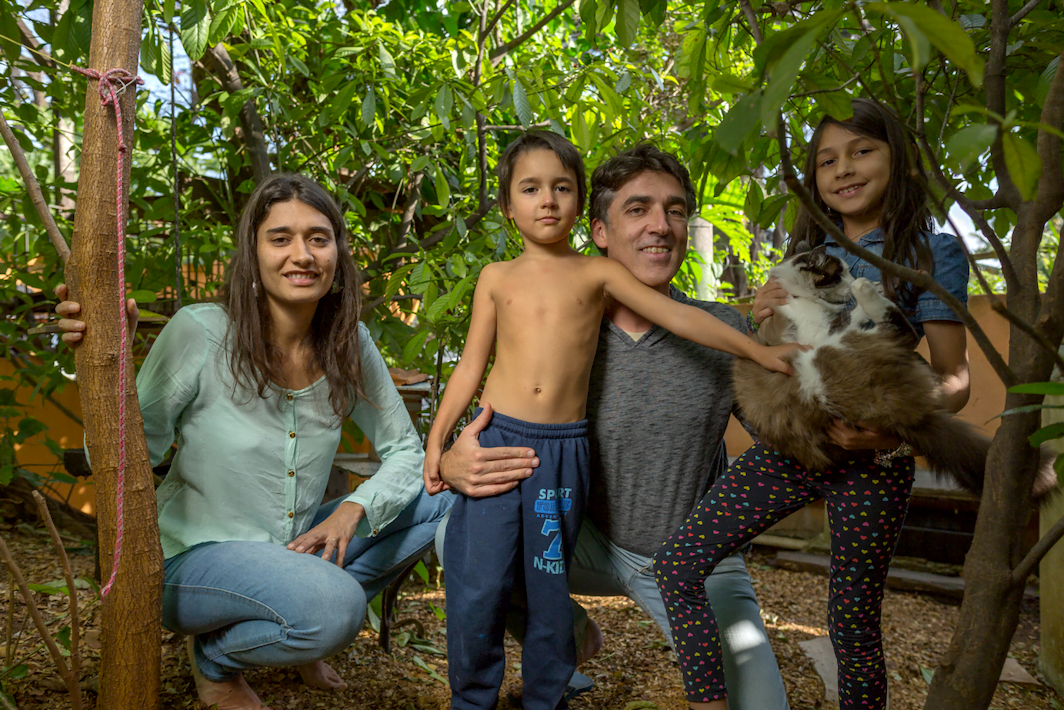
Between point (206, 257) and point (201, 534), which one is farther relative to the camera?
point (206, 257)

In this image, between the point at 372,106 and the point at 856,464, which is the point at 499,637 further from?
the point at 372,106

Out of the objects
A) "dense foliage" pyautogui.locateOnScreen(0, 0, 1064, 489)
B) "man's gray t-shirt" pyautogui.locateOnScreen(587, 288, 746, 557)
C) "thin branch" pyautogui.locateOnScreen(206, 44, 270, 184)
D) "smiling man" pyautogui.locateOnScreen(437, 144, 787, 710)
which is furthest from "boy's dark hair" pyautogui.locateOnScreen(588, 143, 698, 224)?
"thin branch" pyautogui.locateOnScreen(206, 44, 270, 184)

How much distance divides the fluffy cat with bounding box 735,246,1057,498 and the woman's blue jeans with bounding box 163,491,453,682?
3.45ft

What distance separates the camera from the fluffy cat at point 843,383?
1.39 metres

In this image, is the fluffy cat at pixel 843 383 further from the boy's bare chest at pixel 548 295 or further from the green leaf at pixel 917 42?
the green leaf at pixel 917 42

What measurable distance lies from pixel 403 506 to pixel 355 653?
2.13 feet

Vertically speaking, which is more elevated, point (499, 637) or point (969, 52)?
point (969, 52)

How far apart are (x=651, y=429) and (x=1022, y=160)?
1221 mm

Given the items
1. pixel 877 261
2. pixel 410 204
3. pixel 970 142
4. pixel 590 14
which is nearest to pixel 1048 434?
pixel 877 261

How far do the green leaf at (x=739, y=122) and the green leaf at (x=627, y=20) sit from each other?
985 mm

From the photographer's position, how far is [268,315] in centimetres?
182

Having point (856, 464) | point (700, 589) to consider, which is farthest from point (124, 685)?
point (856, 464)

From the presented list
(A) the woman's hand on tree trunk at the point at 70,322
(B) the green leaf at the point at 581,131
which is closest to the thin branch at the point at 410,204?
(B) the green leaf at the point at 581,131

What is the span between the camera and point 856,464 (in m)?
1.55
